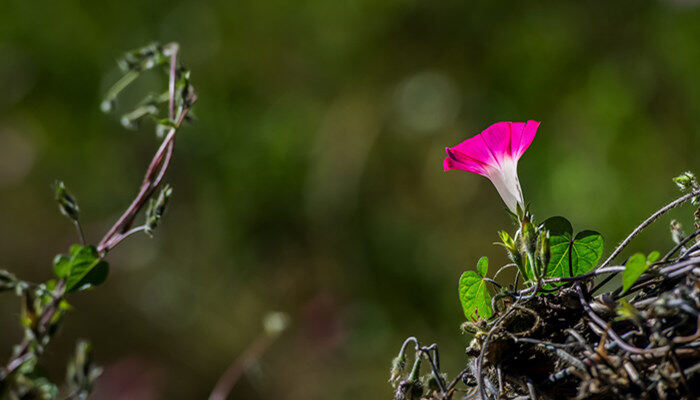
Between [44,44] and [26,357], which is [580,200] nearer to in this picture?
[26,357]

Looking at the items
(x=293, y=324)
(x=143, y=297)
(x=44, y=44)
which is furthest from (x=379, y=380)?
(x=44, y=44)

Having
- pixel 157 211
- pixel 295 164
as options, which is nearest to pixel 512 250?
pixel 157 211

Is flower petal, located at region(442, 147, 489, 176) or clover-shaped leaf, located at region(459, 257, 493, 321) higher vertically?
flower petal, located at region(442, 147, 489, 176)

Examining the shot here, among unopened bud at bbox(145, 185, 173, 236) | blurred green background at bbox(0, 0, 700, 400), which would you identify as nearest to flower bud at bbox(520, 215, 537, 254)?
unopened bud at bbox(145, 185, 173, 236)

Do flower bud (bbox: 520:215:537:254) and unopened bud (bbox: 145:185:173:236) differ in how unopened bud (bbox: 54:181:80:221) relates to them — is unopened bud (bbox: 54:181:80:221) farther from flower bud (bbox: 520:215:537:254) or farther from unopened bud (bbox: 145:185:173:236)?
flower bud (bbox: 520:215:537:254)

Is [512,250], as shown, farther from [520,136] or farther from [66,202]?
[66,202]

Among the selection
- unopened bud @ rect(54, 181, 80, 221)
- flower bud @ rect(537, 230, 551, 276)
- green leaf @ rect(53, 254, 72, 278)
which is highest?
unopened bud @ rect(54, 181, 80, 221)

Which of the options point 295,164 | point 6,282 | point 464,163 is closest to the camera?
point 6,282
